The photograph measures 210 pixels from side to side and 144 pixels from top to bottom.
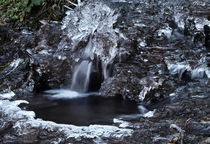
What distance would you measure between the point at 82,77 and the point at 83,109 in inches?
53.3

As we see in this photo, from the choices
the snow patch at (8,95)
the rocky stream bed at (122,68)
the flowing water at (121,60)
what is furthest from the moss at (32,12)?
the snow patch at (8,95)

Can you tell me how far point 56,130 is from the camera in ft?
19.1

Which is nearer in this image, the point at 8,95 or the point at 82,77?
the point at 8,95

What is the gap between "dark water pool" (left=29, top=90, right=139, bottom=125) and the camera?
6414 millimetres

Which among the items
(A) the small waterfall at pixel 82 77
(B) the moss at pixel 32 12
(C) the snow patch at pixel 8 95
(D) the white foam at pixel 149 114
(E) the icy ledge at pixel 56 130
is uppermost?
(B) the moss at pixel 32 12

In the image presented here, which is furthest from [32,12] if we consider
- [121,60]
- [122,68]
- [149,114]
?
[149,114]

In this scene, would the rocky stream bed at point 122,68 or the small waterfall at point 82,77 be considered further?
the small waterfall at point 82,77

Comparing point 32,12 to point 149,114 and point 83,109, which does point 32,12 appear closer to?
point 83,109

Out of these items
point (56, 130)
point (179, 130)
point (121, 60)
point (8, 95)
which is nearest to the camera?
point (179, 130)

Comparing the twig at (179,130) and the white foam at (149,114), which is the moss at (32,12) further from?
the twig at (179,130)

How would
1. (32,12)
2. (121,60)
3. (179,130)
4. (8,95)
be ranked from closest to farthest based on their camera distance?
(179,130) → (8,95) → (121,60) → (32,12)

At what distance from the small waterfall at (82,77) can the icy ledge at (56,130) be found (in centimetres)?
182

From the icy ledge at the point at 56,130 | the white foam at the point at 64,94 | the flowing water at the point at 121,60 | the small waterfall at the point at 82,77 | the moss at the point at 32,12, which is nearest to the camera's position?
the icy ledge at the point at 56,130

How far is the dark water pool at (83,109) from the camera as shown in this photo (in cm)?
641
